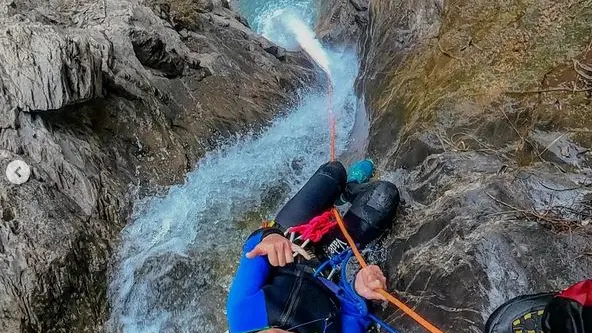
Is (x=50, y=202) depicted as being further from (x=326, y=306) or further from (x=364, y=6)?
(x=364, y=6)

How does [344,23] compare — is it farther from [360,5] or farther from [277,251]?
[277,251]

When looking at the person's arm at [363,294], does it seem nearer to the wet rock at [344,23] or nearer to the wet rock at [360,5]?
the wet rock at [344,23]

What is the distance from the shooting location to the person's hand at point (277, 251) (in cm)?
353

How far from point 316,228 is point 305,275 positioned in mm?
428

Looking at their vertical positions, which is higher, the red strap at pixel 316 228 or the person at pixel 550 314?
the person at pixel 550 314

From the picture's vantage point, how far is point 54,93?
5160 millimetres

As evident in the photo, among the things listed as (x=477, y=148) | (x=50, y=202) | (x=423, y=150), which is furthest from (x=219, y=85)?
(x=477, y=148)

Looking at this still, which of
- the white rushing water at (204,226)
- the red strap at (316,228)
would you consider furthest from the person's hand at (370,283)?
the white rushing water at (204,226)

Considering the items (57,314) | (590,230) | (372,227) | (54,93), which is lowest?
(57,314)

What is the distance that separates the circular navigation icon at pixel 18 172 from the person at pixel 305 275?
2364mm

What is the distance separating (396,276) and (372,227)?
512mm

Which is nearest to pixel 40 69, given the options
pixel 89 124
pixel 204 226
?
pixel 89 124

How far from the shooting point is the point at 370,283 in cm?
348

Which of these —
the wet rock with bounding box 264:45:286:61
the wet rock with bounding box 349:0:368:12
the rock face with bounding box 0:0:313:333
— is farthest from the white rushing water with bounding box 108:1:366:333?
the wet rock with bounding box 349:0:368:12
